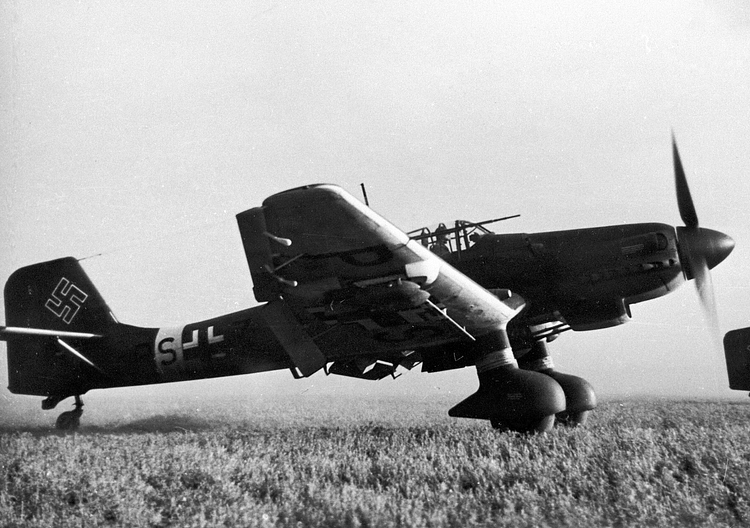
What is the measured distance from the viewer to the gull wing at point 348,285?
5.40 metres

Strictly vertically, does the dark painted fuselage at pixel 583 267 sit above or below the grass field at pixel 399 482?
above

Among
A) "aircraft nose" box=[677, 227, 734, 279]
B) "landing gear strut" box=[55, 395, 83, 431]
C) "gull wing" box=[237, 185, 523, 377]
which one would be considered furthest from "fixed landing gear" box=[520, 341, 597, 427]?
"landing gear strut" box=[55, 395, 83, 431]

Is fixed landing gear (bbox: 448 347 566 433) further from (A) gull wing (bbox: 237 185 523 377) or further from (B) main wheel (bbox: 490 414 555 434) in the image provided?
(A) gull wing (bbox: 237 185 523 377)

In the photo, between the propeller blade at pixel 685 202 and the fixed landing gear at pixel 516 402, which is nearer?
the fixed landing gear at pixel 516 402

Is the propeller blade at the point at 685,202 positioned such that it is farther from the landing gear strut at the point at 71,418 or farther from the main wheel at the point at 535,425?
the landing gear strut at the point at 71,418

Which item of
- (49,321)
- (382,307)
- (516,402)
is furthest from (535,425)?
(49,321)

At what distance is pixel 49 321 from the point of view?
1015 cm

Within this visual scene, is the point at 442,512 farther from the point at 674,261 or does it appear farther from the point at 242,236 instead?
the point at 674,261

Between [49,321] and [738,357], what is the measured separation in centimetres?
1240

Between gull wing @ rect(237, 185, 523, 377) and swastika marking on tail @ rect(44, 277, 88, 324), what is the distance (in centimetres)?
516

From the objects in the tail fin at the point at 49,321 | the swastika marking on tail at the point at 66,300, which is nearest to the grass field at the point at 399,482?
the tail fin at the point at 49,321

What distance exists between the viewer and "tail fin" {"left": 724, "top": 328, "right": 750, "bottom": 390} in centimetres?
995

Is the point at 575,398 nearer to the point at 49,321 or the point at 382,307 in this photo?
the point at 382,307

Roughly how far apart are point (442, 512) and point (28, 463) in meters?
4.05
